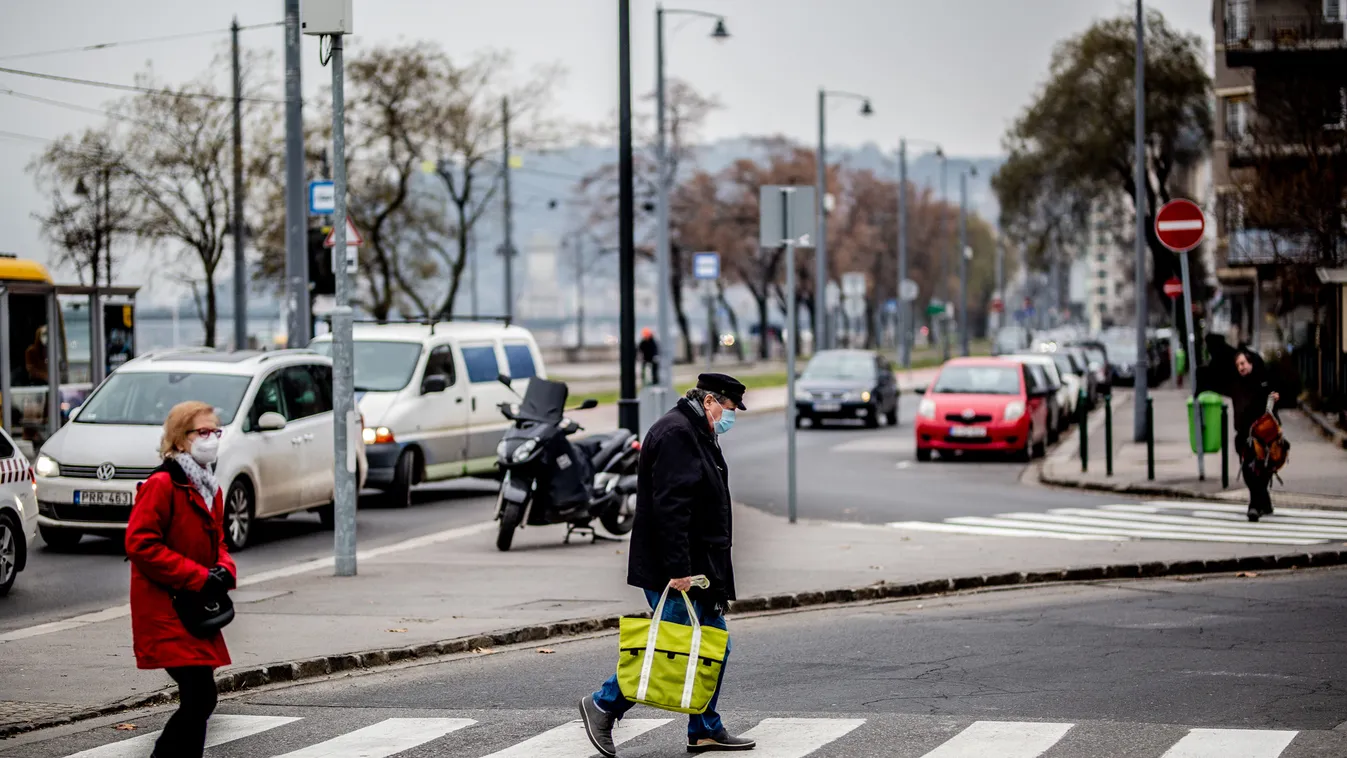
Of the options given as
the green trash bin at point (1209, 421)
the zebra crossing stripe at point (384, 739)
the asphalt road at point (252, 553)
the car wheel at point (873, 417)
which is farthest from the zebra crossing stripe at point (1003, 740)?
the car wheel at point (873, 417)

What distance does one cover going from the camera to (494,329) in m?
22.6

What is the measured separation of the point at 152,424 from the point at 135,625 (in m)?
9.08

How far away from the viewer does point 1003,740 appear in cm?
786

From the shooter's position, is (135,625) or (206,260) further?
(206,260)

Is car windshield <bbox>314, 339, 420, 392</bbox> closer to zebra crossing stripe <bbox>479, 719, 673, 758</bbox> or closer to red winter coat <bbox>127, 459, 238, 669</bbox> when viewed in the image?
zebra crossing stripe <bbox>479, 719, 673, 758</bbox>

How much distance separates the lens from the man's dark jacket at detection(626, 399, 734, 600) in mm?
7406

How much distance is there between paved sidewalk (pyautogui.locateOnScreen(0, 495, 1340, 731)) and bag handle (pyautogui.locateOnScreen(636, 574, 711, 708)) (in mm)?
2972

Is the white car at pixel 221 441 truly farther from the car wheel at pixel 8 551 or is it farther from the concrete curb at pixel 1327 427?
the concrete curb at pixel 1327 427

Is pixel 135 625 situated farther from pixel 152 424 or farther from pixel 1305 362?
pixel 1305 362

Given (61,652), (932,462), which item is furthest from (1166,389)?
(61,652)

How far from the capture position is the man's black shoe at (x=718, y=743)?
7.65 meters

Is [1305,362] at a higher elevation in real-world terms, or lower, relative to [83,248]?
lower

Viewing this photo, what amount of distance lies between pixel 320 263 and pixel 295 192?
1.77m

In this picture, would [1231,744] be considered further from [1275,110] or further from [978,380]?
[1275,110]
